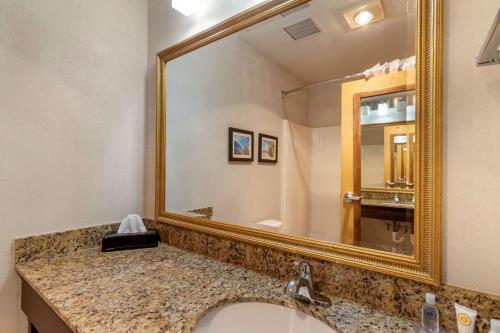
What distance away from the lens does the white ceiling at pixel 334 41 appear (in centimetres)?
73

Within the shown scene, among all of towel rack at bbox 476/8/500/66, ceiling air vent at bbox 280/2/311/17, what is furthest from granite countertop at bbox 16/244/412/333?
ceiling air vent at bbox 280/2/311/17

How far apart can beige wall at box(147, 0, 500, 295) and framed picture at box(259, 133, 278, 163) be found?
0.58m

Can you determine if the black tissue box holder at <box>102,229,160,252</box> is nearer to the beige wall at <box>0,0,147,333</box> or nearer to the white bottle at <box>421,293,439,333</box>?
the beige wall at <box>0,0,147,333</box>

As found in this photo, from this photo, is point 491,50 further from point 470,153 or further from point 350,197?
point 350,197

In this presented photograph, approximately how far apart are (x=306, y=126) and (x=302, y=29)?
367 millimetres

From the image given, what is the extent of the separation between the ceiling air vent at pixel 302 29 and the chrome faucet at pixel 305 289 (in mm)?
821

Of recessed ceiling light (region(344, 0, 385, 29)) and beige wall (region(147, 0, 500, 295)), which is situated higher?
recessed ceiling light (region(344, 0, 385, 29))

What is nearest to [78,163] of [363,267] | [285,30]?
[285,30]

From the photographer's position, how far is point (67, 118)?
117cm

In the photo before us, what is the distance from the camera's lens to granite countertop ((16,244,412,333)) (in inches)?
25.4

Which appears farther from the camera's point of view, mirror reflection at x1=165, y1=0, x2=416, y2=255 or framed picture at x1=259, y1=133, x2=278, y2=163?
framed picture at x1=259, y1=133, x2=278, y2=163

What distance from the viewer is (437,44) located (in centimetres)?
64

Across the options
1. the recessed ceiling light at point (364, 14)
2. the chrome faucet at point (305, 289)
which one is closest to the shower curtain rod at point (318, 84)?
the recessed ceiling light at point (364, 14)

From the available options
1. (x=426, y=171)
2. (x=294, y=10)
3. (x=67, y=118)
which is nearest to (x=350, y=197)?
(x=426, y=171)
